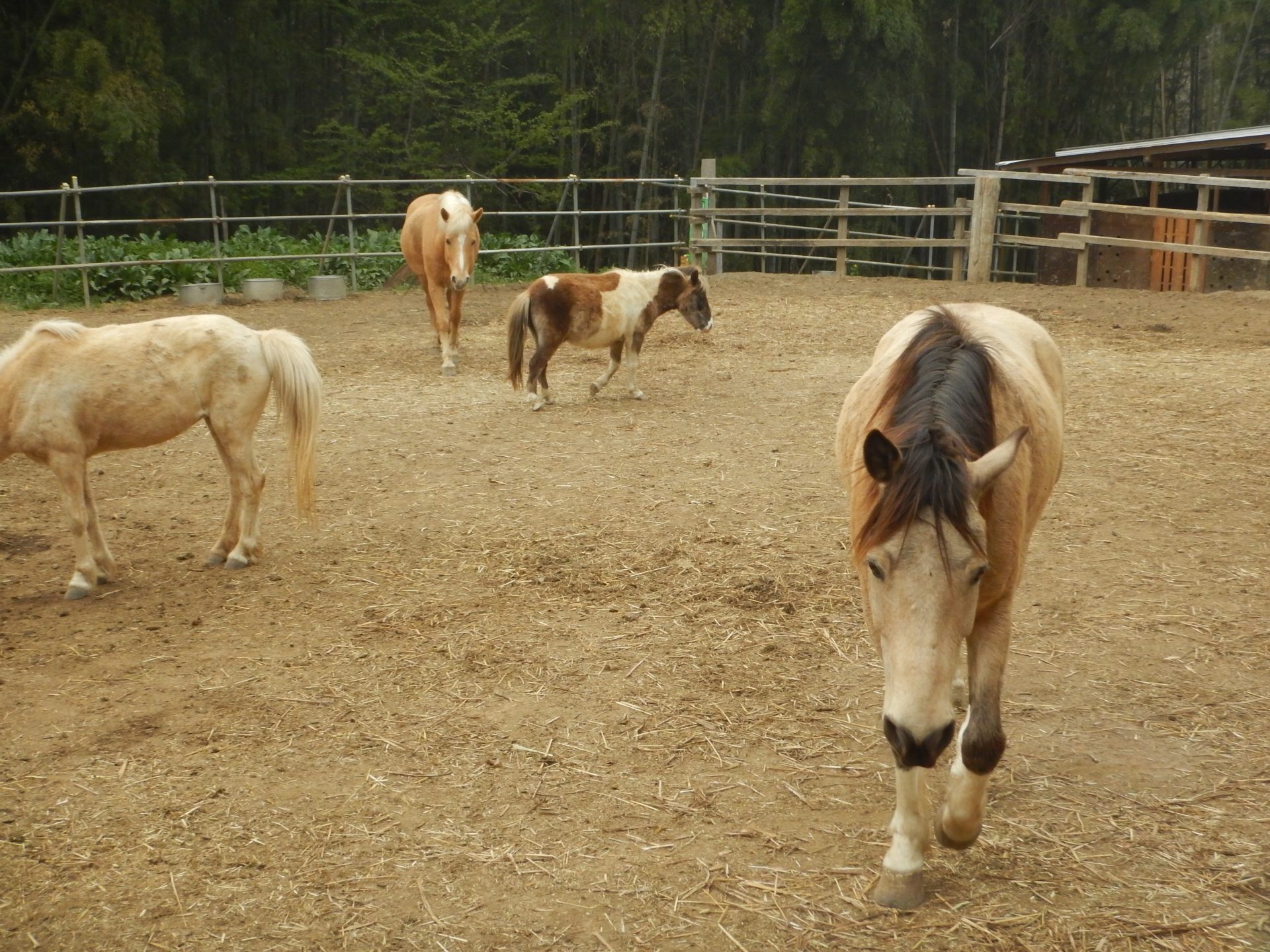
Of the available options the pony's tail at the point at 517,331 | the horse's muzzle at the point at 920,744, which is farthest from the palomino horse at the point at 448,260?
the horse's muzzle at the point at 920,744

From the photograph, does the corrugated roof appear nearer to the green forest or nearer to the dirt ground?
the green forest

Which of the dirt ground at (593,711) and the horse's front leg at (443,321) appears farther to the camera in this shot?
the horse's front leg at (443,321)

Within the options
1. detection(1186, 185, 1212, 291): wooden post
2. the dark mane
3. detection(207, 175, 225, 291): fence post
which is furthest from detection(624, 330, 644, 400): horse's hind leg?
detection(1186, 185, 1212, 291): wooden post

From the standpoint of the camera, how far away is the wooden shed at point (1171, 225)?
51.7ft

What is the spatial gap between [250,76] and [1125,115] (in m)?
20.0

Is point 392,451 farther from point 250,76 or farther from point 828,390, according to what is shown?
point 250,76

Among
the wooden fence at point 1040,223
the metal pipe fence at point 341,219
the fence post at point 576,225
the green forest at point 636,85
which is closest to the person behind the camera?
the metal pipe fence at point 341,219

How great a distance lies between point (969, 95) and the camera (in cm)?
2450

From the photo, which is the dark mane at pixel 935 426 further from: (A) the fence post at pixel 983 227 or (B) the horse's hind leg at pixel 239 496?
(A) the fence post at pixel 983 227

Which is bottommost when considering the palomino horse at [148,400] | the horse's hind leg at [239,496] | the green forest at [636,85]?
the horse's hind leg at [239,496]

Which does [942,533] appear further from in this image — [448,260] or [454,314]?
[448,260]

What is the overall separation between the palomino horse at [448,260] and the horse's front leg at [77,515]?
480cm

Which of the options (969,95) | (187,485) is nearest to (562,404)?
(187,485)

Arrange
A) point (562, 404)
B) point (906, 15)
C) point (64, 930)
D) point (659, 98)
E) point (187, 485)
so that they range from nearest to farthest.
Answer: point (64, 930), point (187, 485), point (562, 404), point (906, 15), point (659, 98)
